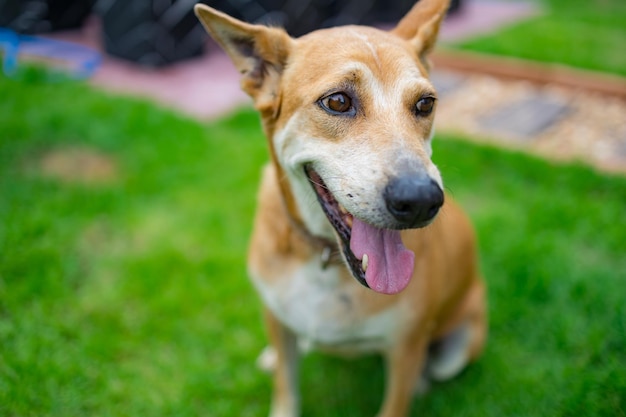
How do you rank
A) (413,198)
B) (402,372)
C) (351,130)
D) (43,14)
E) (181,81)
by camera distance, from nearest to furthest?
1. (413,198)
2. (351,130)
3. (402,372)
4. (181,81)
5. (43,14)

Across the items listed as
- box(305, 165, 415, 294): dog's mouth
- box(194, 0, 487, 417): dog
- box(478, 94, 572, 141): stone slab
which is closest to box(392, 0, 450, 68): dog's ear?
box(194, 0, 487, 417): dog

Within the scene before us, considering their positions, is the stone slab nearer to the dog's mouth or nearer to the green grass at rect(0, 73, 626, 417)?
the green grass at rect(0, 73, 626, 417)

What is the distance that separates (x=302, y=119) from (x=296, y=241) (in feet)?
2.03

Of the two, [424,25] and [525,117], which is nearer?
[424,25]

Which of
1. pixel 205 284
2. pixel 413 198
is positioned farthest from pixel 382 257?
pixel 205 284

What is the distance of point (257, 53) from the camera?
2.51m

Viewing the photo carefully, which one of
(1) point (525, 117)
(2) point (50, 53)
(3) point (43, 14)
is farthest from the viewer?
(3) point (43, 14)

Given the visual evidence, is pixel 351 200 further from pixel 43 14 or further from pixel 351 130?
pixel 43 14

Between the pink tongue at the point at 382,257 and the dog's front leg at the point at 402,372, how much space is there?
55 cm

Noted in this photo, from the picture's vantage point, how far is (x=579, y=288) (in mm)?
3783

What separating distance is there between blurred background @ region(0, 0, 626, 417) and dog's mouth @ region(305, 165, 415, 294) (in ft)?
4.28

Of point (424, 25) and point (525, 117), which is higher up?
point (424, 25)

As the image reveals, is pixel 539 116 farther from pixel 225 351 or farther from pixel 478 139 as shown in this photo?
pixel 225 351

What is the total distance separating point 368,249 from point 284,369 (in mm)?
1101
